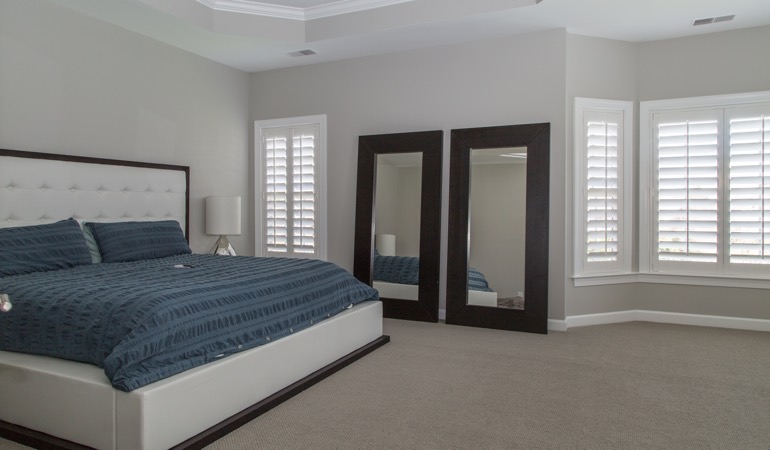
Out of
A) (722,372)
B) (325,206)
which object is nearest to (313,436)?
(722,372)

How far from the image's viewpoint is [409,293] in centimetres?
482

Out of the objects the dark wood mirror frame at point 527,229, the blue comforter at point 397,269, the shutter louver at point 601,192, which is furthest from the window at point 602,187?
the blue comforter at point 397,269

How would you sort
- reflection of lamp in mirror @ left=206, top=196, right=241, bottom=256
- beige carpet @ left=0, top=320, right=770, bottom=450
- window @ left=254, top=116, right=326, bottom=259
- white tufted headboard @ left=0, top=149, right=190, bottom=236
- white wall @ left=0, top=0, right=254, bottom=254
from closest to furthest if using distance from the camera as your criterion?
beige carpet @ left=0, top=320, right=770, bottom=450, white tufted headboard @ left=0, top=149, right=190, bottom=236, white wall @ left=0, top=0, right=254, bottom=254, reflection of lamp in mirror @ left=206, top=196, right=241, bottom=256, window @ left=254, top=116, right=326, bottom=259

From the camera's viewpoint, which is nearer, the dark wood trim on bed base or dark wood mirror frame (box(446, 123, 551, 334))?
the dark wood trim on bed base

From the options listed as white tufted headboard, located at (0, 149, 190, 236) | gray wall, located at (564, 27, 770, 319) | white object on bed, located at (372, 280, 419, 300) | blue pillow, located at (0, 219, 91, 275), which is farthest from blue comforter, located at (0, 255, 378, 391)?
gray wall, located at (564, 27, 770, 319)

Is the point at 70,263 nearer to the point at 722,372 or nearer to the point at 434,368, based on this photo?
the point at 434,368

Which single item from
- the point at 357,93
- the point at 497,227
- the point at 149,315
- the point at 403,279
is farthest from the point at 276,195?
the point at 149,315

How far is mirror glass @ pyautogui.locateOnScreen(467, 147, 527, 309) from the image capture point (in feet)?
14.6

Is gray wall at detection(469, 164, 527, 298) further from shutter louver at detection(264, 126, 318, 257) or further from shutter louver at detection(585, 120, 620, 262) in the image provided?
shutter louver at detection(264, 126, 318, 257)

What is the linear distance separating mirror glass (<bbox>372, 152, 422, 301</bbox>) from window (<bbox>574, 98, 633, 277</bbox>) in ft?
4.69

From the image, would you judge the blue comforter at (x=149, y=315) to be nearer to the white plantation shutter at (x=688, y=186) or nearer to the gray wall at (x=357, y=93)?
the gray wall at (x=357, y=93)

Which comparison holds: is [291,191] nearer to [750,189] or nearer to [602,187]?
[602,187]

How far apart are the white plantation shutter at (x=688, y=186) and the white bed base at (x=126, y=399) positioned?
12.1ft

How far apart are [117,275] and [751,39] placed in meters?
5.17
